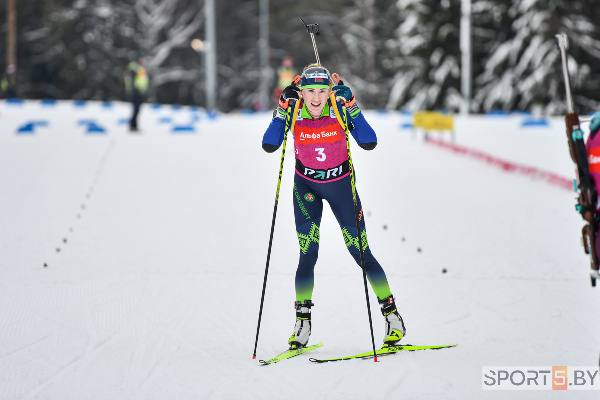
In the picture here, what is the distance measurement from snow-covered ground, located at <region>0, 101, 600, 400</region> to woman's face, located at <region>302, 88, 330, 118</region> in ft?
5.47

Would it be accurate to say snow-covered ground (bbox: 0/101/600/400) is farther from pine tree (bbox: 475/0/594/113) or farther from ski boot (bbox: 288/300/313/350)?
pine tree (bbox: 475/0/594/113)

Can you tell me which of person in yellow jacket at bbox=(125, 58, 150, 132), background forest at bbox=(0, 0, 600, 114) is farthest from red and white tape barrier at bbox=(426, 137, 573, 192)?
background forest at bbox=(0, 0, 600, 114)

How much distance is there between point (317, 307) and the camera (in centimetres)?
676

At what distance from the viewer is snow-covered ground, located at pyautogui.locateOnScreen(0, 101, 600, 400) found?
5.01 meters

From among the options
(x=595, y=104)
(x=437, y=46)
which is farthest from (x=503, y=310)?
(x=437, y=46)

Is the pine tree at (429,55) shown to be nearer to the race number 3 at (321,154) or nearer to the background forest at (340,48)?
the background forest at (340,48)

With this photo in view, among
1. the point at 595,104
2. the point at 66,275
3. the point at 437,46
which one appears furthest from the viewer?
the point at 437,46

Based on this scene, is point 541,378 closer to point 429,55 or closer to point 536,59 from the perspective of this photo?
point 536,59

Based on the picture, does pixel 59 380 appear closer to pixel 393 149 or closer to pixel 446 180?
pixel 446 180

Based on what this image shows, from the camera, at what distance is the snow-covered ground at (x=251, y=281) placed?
501 cm

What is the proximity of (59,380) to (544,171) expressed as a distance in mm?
10549

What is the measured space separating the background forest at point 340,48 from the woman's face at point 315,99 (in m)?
28.8

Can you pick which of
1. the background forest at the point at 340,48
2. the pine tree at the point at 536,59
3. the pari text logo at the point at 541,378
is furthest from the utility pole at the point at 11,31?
the pari text logo at the point at 541,378

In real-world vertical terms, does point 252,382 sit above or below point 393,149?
below
